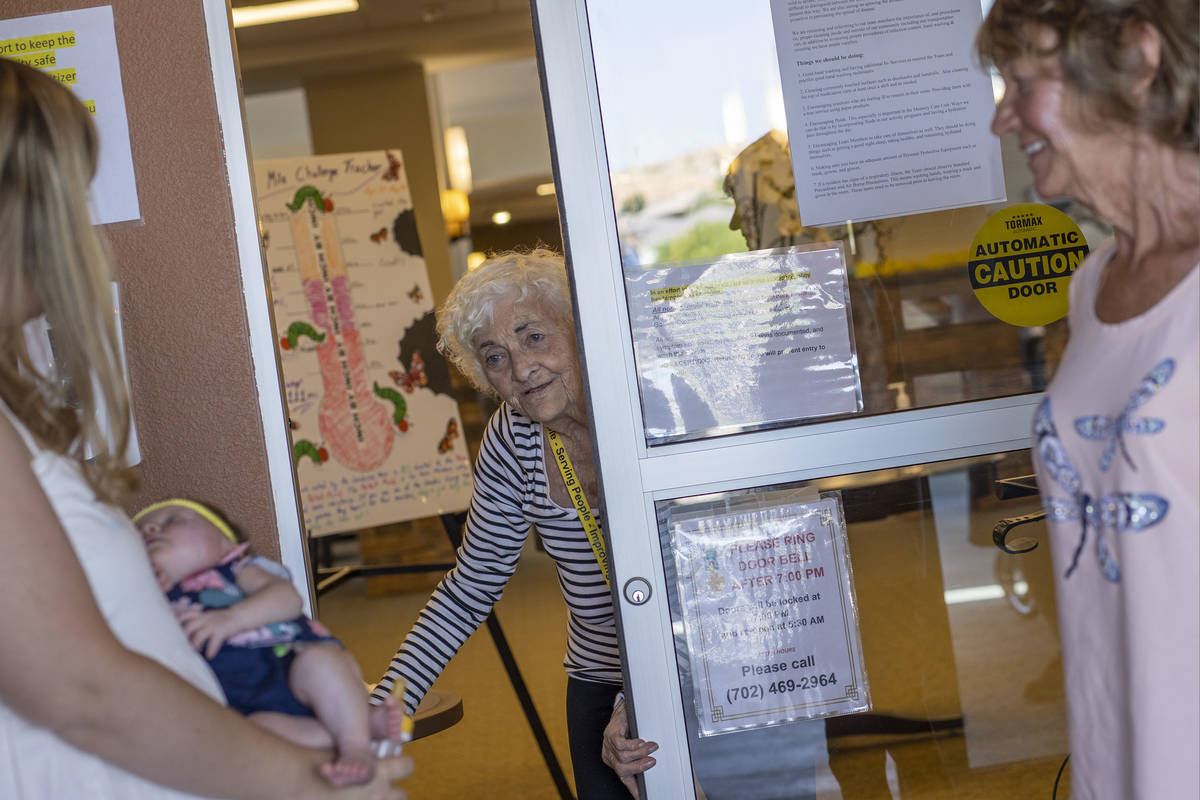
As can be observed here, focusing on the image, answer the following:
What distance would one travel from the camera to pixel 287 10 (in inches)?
225

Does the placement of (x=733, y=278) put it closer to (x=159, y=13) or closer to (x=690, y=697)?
(x=690, y=697)

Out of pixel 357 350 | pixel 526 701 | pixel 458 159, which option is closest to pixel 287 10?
pixel 458 159

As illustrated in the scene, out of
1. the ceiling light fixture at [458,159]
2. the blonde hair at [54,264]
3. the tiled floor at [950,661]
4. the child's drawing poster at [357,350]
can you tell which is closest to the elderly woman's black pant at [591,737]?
the tiled floor at [950,661]

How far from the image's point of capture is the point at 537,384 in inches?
81.9

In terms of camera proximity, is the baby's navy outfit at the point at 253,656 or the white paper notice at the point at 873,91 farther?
the white paper notice at the point at 873,91

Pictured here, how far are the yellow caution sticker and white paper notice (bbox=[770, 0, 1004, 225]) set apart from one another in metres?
0.15

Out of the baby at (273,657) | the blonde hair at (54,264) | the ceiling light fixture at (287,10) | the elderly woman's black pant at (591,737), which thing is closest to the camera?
the blonde hair at (54,264)

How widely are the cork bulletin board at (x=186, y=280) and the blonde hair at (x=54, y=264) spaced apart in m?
0.63

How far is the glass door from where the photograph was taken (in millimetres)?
1685

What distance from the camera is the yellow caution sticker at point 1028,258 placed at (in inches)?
68.2

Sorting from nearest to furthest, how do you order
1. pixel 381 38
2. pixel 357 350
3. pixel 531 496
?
pixel 531 496
pixel 357 350
pixel 381 38

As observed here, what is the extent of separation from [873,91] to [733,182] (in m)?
0.26

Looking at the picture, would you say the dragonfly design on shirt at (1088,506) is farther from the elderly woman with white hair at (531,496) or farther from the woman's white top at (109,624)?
the elderly woman with white hair at (531,496)

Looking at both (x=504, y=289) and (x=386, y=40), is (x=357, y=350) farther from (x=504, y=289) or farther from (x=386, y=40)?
(x=386, y=40)
